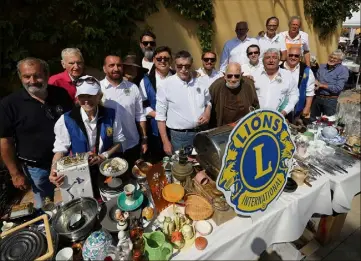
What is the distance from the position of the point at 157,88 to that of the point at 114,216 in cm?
211

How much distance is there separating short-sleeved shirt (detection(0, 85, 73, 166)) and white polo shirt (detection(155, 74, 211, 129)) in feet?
3.91

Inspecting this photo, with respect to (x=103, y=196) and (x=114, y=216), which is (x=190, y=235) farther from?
(x=103, y=196)

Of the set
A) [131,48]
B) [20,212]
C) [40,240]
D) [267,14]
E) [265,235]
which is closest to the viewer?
[40,240]

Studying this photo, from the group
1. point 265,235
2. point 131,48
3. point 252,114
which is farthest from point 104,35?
point 265,235

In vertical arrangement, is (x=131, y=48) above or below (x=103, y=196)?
above

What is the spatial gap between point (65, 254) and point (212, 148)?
1.33 m

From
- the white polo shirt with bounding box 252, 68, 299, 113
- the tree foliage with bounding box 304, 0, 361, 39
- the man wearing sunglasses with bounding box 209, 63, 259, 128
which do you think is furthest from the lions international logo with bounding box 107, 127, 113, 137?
the tree foliage with bounding box 304, 0, 361, 39

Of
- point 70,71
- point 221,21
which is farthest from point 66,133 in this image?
point 221,21

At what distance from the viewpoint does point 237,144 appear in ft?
5.23

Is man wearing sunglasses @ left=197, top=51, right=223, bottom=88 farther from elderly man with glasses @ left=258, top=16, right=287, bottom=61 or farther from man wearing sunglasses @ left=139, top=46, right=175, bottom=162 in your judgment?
elderly man with glasses @ left=258, top=16, right=287, bottom=61

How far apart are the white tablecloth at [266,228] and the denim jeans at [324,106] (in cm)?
290

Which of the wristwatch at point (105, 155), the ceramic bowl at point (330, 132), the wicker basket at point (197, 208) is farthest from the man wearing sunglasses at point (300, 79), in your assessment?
the wristwatch at point (105, 155)

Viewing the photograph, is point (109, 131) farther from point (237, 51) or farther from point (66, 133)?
point (237, 51)

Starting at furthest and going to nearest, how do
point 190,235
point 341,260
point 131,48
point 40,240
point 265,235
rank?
point 131,48 → point 341,260 → point 265,235 → point 190,235 → point 40,240
